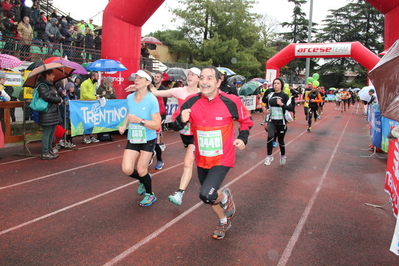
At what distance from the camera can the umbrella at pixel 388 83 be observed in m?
4.09

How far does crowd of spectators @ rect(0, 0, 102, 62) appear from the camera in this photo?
12.7 metres

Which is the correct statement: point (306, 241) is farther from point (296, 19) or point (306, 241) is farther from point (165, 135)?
point (296, 19)

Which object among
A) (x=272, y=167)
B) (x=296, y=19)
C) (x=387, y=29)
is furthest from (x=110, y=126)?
(x=296, y=19)

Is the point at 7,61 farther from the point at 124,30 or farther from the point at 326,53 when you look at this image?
the point at 326,53

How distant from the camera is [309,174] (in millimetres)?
7953

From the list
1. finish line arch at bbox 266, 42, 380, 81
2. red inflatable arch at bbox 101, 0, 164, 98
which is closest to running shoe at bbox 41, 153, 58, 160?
red inflatable arch at bbox 101, 0, 164, 98

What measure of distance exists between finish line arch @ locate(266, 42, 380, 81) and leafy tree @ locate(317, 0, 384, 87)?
110 ft

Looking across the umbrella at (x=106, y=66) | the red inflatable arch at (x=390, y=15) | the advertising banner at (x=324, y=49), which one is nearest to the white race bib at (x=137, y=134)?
the umbrella at (x=106, y=66)

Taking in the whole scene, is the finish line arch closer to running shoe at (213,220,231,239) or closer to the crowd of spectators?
the crowd of spectators

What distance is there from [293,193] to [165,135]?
7442mm

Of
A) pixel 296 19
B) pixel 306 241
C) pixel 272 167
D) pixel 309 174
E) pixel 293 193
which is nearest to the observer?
pixel 306 241

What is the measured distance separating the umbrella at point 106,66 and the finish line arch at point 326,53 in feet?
53.8

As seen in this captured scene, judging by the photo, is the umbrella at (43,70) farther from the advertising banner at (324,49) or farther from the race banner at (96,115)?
the advertising banner at (324,49)

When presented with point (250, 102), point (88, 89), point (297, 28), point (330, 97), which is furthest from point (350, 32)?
point (88, 89)
